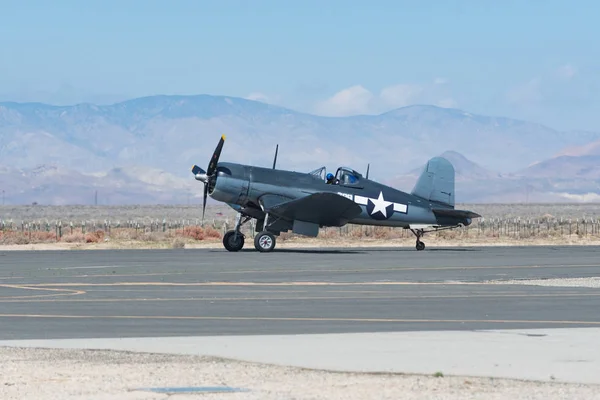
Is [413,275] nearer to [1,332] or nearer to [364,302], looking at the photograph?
[364,302]

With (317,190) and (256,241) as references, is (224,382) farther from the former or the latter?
(317,190)

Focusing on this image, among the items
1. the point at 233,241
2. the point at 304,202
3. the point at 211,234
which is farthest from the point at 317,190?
the point at 211,234

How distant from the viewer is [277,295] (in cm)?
2166

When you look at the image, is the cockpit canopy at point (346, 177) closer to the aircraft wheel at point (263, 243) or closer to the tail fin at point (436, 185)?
the tail fin at point (436, 185)

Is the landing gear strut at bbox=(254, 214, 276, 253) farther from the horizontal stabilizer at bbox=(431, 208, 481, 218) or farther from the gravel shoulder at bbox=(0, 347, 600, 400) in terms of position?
the gravel shoulder at bbox=(0, 347, 600, 400)

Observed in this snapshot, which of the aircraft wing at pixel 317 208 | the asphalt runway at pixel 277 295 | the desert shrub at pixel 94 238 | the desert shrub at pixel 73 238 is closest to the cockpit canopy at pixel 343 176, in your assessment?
the aircraft wing at pixel 317 208

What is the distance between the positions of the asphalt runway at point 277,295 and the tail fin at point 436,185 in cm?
882

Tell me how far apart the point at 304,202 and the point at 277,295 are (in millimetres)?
18391

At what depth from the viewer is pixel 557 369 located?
12.3m

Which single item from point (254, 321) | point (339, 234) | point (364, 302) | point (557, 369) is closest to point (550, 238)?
point (339, 234)

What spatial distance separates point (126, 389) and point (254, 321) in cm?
588

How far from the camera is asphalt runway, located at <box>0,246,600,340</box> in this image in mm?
16438

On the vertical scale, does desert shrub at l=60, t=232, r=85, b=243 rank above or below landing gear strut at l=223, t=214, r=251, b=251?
below

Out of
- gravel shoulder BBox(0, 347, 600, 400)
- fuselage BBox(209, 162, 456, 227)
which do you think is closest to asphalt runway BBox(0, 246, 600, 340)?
gravel shoulder BBox(0, 347, 600, 400)
